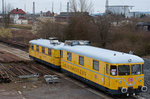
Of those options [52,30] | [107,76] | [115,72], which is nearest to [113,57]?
[115,72]

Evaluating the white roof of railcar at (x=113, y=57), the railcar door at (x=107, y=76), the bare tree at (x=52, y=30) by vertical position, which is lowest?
the railcar door at (x=107, y=76)

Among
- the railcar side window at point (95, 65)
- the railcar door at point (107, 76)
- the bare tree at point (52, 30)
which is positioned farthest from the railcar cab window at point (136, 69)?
the bare tree at point (52, 30)

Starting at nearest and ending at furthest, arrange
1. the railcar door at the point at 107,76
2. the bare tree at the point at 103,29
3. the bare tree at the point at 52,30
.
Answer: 1. the railcar door at the point at 107,76
2. the bare tree at the point at 103,29
3. the bare tree at the point at 52,30

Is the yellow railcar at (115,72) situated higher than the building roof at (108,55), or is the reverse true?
the building roof at (108,55)

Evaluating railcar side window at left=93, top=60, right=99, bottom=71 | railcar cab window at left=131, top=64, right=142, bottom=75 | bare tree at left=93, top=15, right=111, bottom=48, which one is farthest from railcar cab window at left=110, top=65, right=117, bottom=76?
bare tree at left=93, top=15, right=111, bottom=48

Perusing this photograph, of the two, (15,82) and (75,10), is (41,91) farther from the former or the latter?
(75,10)

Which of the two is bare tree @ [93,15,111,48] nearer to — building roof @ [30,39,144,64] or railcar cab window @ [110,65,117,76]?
building roof @ [30,39,144,64]

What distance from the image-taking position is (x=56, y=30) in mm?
35625

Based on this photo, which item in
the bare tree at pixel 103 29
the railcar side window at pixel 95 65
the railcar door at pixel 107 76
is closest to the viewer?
the railcar door at pixel 107 76

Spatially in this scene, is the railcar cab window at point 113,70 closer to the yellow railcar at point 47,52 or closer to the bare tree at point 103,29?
the yellow railcar at point 47,52

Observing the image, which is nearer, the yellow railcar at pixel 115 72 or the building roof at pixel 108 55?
the yellow railcar at pixel 115 72

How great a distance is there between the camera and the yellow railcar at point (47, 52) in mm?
18984

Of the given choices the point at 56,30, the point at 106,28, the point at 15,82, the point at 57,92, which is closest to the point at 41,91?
the point at 57,92

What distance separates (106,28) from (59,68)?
49.3 ft
